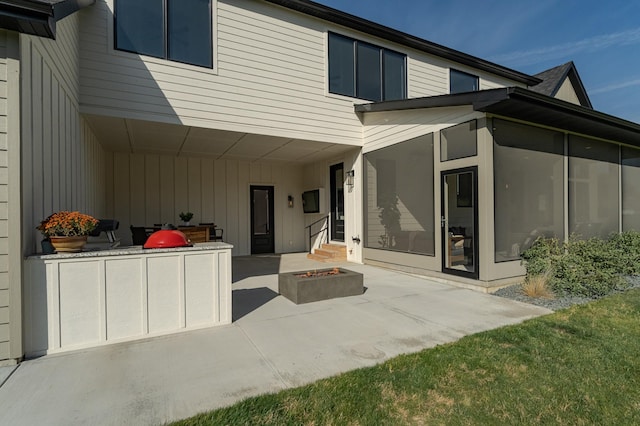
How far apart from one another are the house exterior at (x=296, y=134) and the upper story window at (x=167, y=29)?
28mm

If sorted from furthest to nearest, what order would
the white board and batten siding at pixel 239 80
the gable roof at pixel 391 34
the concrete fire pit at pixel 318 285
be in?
the gable roof at pixel 391 34 → the white board and batten siding at pixel 239 80 → the concrete fire pit at pixel 318 285

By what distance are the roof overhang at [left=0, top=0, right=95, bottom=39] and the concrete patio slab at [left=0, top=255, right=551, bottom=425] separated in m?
2.81

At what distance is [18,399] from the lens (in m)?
2.19

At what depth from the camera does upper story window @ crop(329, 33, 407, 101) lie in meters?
7.42

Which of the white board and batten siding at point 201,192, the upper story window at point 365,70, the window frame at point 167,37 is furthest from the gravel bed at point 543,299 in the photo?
the white board and batten siding at point 201,192

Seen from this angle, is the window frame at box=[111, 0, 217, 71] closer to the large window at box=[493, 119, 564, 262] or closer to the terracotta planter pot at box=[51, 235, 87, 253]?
the terracotta planter pot at box=[51, 235, 87, 253]

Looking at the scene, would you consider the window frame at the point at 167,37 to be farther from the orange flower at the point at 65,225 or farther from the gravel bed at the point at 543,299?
the gravel bed at the point at 543,299

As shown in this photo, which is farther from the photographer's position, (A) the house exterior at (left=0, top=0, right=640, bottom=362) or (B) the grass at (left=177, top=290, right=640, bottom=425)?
(A) the house exterior at (left=0, top=0, right=640, bottom=362)

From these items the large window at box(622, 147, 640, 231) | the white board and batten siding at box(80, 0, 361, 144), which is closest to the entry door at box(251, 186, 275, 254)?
the white board and batten siding at box(80, 0, 361, 144)

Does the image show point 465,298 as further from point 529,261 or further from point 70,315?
point 70,315

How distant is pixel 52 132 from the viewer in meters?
3.59

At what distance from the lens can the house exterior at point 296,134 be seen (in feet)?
10.4

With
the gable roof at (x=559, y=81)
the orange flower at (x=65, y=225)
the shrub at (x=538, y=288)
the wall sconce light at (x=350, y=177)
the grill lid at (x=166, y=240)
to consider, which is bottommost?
the shrub at (x=538, y=288)

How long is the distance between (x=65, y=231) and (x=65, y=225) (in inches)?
2.2
